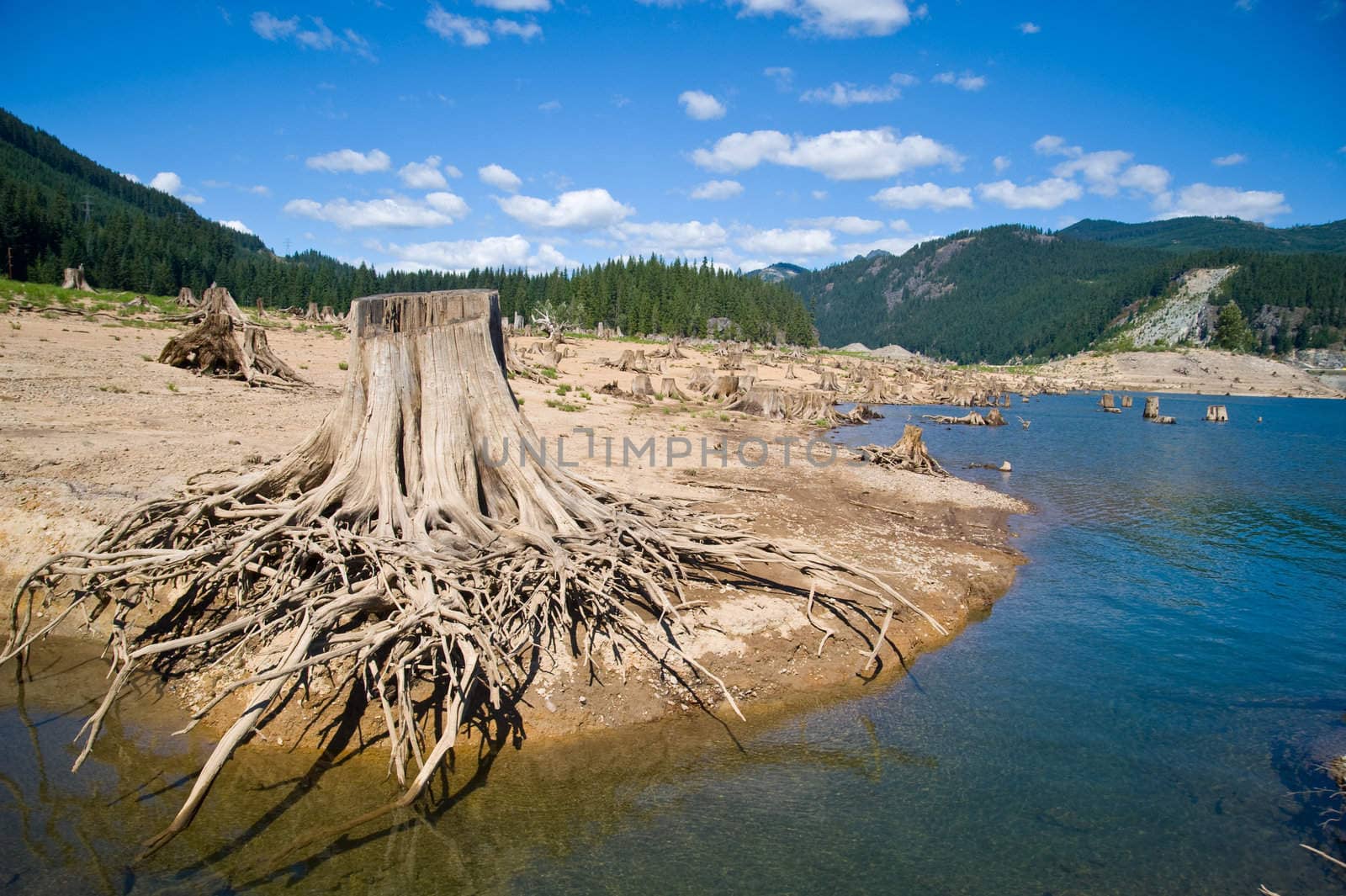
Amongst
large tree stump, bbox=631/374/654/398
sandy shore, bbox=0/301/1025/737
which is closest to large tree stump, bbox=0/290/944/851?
sandy shore, bbox=0/301/1025/737

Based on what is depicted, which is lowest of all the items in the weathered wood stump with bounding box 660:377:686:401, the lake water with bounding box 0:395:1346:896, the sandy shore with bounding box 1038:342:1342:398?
the lake water with bounding box 0:395:1346:896

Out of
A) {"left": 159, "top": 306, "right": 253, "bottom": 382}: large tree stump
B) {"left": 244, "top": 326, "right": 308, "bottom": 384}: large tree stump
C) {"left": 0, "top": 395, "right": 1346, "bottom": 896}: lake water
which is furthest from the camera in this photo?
{"left": 244, "top": 326, "right": 308, "bottom": 384}: large tree stump

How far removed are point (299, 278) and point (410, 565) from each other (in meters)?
121

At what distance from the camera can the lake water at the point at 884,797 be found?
454 cm

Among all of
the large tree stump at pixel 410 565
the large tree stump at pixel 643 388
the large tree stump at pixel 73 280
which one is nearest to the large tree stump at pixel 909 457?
the large tree stump at pixel 410 565

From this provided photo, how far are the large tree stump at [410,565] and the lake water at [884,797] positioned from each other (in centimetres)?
46

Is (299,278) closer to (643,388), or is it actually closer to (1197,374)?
(643,388)

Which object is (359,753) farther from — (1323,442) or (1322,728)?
(1323,442)

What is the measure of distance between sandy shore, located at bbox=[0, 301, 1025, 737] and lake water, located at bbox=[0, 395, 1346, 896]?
54 cm

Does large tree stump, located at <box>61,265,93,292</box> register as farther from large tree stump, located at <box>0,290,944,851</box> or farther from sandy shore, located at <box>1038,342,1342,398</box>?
sandy shore, located at <box>1038,342,1342,398</box>

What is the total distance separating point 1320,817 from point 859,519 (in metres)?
7.11

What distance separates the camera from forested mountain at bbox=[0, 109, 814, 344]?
256 ft

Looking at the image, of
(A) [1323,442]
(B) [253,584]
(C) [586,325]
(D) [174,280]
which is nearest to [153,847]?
(B) [253,584]

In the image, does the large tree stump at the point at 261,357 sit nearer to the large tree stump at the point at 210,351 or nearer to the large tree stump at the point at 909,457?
the large tree stump at the point at 210,351
